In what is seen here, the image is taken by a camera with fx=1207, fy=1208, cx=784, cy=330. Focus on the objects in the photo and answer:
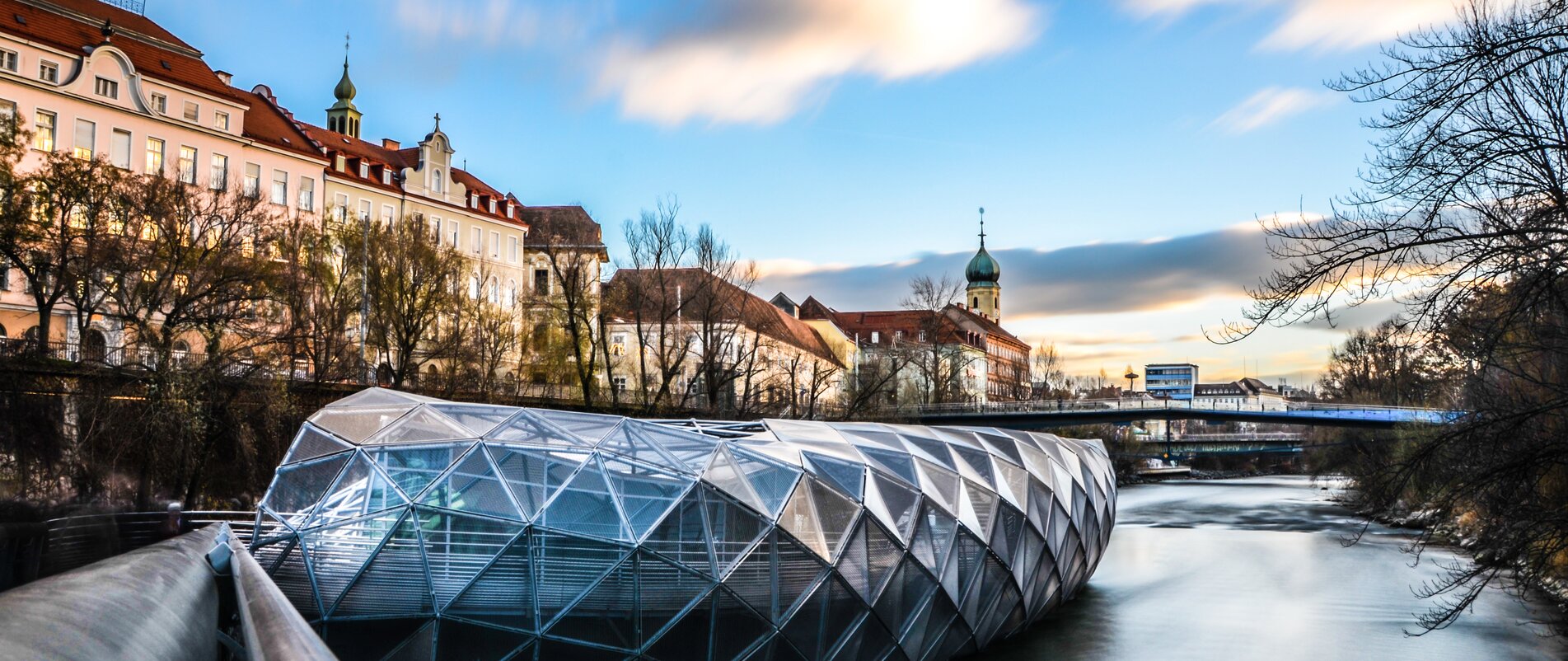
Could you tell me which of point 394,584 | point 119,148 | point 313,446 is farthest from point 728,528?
point 119,148

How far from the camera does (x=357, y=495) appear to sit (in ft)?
57.9

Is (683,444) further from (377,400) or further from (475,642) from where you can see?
(377,400)

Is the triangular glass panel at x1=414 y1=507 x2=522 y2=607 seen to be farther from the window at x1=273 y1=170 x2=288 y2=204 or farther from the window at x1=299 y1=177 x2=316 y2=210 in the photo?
the window at x1=299 y1=177 x2=316 y2=210

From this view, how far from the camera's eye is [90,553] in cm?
2055

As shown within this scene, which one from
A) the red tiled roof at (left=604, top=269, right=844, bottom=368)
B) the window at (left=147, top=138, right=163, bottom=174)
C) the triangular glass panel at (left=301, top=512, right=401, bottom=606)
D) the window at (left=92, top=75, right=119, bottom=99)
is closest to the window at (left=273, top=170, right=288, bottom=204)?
the window at (left=147, top=138, right=163, bottom=174)

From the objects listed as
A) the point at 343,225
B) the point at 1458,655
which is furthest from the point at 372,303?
the point at 1458,655

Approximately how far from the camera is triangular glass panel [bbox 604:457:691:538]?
677 inches

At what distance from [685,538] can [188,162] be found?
5450cm

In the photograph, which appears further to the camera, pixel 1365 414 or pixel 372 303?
pixel 1365 414

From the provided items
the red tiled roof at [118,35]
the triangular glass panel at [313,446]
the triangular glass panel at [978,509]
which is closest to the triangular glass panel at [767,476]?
the triangular glass panel at [978,509]

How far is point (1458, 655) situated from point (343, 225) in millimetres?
45806

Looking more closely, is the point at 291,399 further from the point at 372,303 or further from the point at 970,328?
the point at 970,328

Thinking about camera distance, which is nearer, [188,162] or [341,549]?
[341,549]

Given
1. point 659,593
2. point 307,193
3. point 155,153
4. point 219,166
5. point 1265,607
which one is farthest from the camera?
point 307,193
